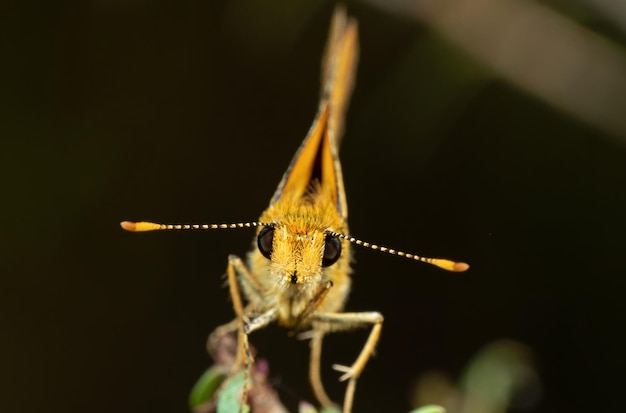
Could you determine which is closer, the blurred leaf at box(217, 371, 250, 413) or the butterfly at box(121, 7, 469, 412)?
the blurred leaf at box(217, 371, 250, 413)

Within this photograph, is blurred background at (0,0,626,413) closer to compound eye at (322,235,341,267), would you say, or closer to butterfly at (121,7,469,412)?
butterfly at (121,7,469,412)

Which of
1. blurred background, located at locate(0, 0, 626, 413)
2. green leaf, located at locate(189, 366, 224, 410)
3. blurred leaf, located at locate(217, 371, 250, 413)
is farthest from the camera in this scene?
blurred background, located at locate(0, 0, 626, 413)

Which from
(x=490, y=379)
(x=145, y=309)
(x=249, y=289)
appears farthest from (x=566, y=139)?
(x=145, y=309)

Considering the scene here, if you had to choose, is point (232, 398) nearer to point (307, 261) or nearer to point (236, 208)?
point (307, 261)

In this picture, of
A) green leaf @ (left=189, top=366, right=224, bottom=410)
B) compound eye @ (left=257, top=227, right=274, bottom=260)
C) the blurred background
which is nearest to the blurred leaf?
green leaf @ (left=189, top=366, right=224, bottom=410)

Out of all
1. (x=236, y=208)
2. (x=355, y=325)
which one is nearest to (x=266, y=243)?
(x=355, y=325)

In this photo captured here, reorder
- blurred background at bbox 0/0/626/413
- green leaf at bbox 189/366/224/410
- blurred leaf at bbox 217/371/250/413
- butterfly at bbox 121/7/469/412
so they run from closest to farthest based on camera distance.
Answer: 1. blurred leaf at bbox 217/371/250/413
2. green leaf at bbox 189/366/224/410
3. butterfly at bbox 121/7/469/412
4. blurred background at bbox 0/0/626/413

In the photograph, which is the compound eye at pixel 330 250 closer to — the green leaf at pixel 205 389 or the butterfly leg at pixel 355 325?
the butterfly leg at pixel 355 325
